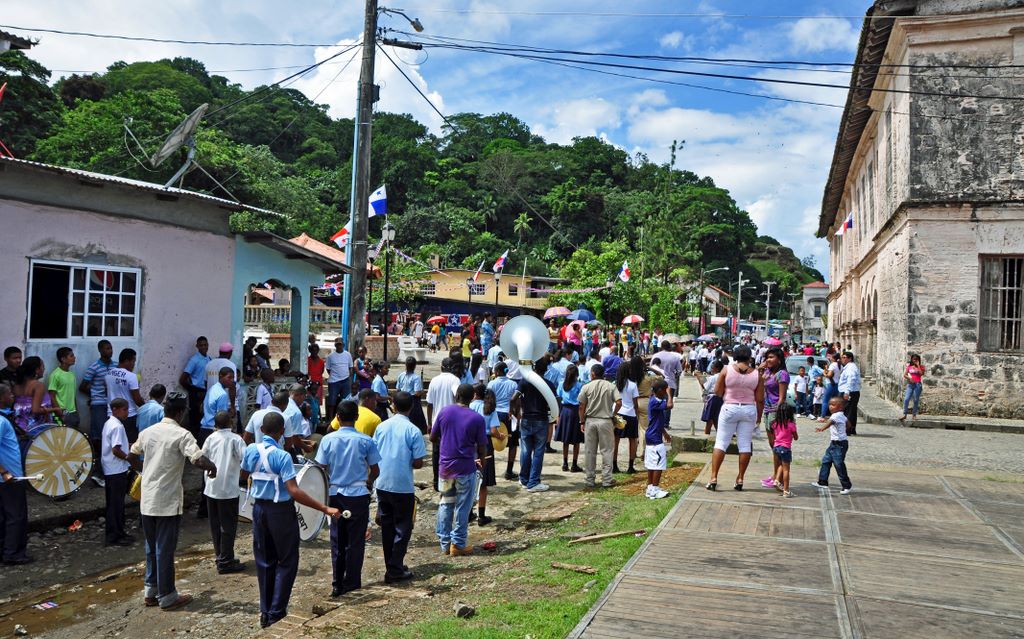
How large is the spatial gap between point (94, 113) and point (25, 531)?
39.6 metres

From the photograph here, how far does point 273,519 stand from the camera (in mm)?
5703

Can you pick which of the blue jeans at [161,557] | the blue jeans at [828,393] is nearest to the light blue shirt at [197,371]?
the blue jeans at [161,557]

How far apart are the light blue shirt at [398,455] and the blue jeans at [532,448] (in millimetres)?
3420

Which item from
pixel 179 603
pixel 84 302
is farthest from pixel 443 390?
pixel 84 302

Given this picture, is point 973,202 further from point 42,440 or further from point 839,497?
point 42,440

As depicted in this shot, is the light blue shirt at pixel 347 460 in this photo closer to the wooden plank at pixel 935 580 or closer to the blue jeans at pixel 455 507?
the blue jeans at pixel 455 507

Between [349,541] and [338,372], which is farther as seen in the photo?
[338,372]

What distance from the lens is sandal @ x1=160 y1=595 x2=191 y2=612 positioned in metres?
6.18

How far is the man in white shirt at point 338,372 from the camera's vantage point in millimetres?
13180

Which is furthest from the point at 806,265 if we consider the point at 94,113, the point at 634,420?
the point at 634,420

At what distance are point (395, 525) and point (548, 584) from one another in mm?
1480

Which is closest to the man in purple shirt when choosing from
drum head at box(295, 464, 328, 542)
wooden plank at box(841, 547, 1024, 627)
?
drum head at box(295, 464, 328, 542)

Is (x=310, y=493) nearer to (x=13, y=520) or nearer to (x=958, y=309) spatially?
(x=13, y=520)

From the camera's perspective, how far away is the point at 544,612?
5.25 meters
